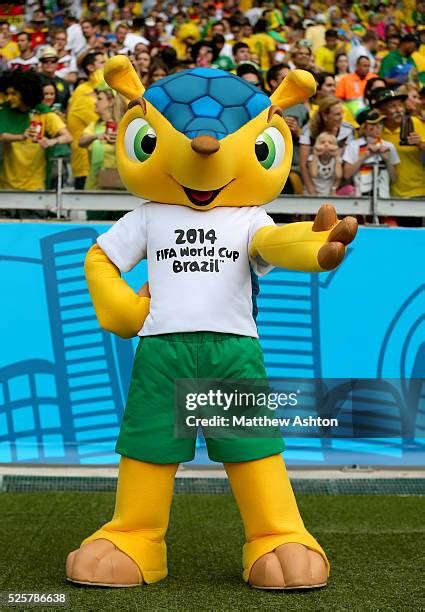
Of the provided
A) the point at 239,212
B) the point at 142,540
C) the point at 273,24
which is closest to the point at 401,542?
the point at 142,540

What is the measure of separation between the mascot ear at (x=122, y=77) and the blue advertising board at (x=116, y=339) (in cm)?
232

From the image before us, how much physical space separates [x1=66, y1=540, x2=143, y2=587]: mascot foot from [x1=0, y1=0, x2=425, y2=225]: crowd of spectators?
13.1 ft

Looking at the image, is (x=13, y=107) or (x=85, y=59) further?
(x=85, y=59)

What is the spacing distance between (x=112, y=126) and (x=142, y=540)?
A: 14.8ft

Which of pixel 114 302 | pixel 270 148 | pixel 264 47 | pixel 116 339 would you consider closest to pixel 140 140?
pixel 270 148

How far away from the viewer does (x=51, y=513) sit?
561 cm

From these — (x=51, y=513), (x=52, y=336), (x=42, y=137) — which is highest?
(x=42, y=137)

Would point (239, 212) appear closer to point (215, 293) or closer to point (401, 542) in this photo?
point (215, 293)

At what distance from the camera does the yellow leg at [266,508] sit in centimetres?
400

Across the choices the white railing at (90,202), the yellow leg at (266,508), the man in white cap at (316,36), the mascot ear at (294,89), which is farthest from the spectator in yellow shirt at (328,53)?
the yellow leg at (266,508)

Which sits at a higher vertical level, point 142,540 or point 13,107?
point 13,107

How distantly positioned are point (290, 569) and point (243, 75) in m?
5.49

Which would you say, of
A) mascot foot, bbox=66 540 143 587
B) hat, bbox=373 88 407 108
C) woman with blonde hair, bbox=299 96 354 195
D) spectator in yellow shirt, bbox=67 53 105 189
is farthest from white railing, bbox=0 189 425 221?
mascot foot, bbox=66 540 143 587

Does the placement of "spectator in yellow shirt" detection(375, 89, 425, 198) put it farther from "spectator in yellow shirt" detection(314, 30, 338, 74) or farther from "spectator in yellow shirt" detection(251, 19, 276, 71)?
"spectator in yellow shirt" detection(251, 19, 276, 71)
